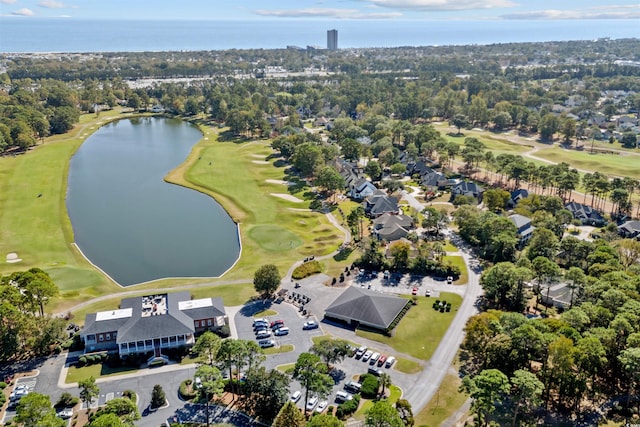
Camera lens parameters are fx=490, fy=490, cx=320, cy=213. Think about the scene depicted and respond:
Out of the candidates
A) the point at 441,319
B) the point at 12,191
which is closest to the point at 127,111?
the point at 12,191

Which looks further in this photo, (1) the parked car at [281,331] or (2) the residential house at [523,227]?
(2) the residential house at [523,227]

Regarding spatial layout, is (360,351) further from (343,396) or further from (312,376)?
(312,376)

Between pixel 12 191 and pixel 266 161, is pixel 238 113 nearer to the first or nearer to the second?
pixel 266 161

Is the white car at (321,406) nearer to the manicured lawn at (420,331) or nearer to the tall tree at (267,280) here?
the manicured lawn at (420,331)

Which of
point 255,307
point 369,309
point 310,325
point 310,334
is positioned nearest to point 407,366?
point 369,309

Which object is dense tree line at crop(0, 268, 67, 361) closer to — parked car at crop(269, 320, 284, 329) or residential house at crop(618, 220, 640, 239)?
parked car at crop(269, 320, 284, 329)

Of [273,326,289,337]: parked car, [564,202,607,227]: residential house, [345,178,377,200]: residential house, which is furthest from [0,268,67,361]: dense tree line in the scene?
[564,202,607,227]: residential house

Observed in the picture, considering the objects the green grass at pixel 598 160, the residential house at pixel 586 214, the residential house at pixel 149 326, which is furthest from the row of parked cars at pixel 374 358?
the green grass at pixel 598 160
